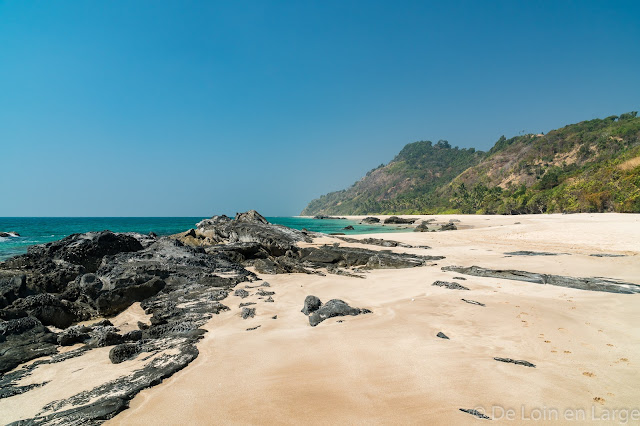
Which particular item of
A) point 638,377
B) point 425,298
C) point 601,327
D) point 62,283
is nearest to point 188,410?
point 638,377

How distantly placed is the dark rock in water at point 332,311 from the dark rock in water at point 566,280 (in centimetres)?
764

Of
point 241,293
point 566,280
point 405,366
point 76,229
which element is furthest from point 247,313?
point 76,229

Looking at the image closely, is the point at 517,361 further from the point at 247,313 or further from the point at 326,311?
the point at 247,313

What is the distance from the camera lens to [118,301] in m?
8.85

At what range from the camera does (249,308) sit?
836 centimetres

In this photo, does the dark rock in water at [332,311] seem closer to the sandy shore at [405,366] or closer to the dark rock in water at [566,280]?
the sandy shore at [405,366]

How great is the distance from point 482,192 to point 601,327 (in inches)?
3882

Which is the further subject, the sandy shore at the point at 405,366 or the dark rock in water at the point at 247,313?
the dark rock in water at the point at 247,313

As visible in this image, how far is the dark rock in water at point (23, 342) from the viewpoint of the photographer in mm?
5660

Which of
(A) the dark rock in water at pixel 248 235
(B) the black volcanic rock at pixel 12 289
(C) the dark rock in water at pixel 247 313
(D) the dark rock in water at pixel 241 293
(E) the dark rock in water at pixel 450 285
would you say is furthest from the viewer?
(A) the dark rock in water at pixel 248 235

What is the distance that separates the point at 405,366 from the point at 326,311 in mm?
3045

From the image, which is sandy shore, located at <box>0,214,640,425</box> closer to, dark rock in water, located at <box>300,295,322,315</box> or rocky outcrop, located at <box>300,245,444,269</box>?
dark rock in water, located at <box>300,295,322,315</box>

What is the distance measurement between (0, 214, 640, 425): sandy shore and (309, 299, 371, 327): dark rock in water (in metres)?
0.24

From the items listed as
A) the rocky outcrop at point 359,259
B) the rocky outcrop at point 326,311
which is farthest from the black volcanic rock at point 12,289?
the rocky outcrop at point 359,259
